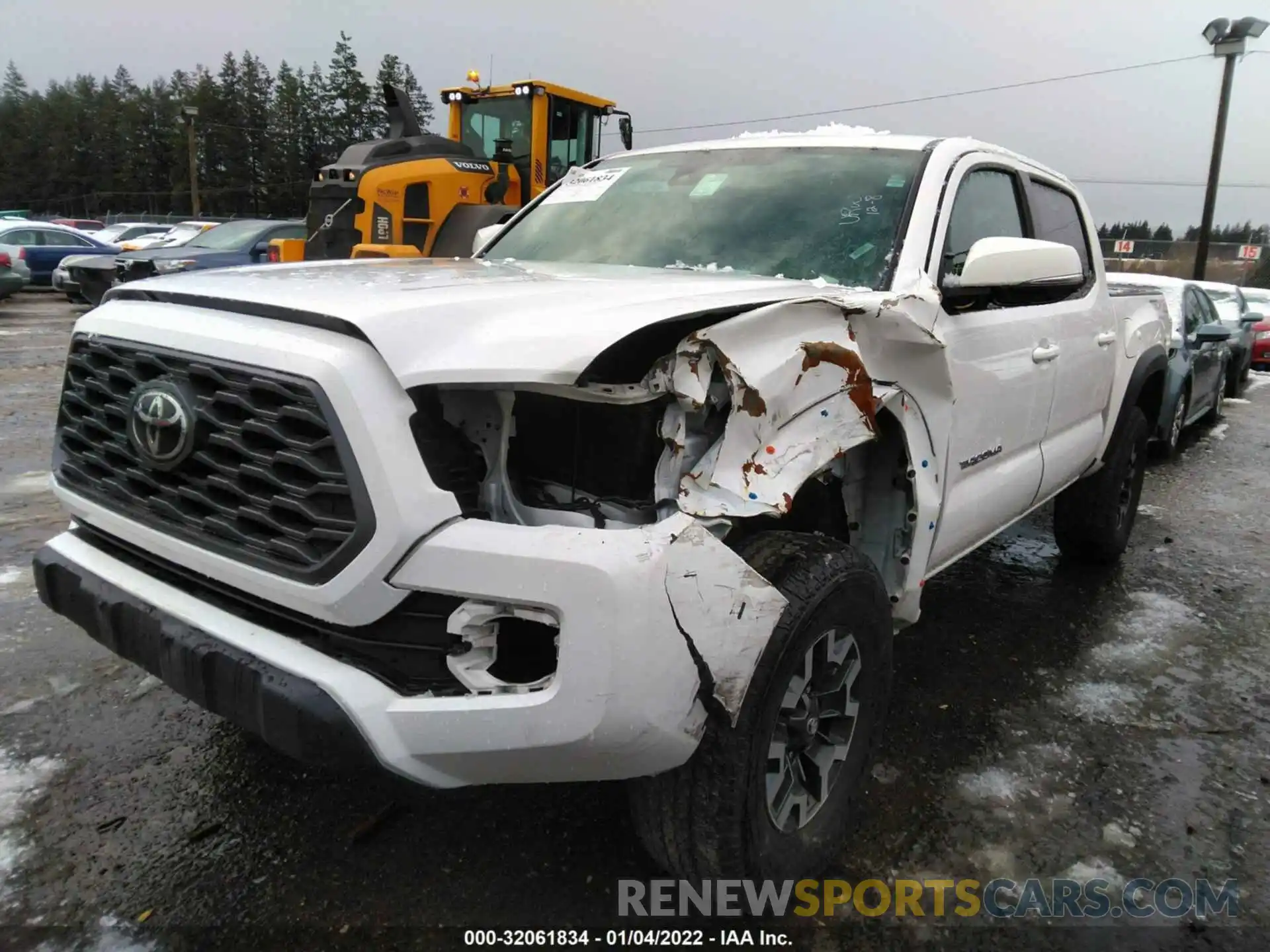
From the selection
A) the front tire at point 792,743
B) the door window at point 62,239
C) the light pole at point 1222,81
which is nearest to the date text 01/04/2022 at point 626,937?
the front tire at point 792,743

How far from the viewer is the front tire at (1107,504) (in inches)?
178

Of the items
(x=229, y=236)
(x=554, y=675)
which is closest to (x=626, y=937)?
(x=554, y=675)

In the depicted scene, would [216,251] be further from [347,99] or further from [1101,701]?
[347,99]

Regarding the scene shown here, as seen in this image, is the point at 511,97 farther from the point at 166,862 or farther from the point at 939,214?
the point at 166,862

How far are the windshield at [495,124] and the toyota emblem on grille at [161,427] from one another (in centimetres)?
919

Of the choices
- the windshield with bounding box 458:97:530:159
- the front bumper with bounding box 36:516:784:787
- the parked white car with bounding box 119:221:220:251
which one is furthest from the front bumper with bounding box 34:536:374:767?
the parked white car with bounding box 119:221:220:251

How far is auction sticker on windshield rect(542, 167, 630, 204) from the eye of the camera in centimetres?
364

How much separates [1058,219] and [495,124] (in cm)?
825

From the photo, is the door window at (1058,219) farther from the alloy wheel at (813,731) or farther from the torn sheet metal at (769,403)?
the alloy wheel at (813,731)

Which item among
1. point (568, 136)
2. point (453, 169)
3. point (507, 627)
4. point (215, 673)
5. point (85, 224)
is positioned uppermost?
point (568, 136)

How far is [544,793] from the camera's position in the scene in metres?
2.66

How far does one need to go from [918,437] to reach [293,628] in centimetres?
165

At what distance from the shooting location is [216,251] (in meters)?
12.4

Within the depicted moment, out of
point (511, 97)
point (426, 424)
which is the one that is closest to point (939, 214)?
point (426, 424)
